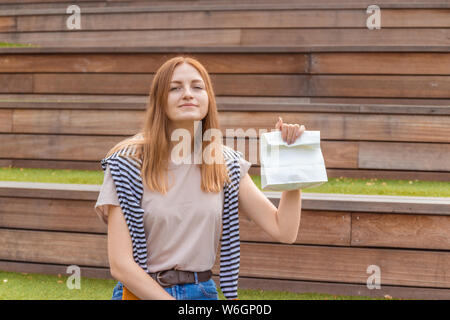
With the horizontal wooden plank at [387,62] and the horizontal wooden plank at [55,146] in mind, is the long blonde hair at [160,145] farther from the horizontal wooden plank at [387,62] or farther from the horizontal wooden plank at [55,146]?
the horizontal wooden plank at [387,62]

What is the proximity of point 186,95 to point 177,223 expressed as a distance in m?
0.29

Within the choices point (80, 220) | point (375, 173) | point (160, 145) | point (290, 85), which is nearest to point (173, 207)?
point (160, 145)

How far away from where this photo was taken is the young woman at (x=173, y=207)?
3.62 ft

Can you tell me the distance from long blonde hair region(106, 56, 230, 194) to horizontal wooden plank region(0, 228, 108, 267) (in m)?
0.89

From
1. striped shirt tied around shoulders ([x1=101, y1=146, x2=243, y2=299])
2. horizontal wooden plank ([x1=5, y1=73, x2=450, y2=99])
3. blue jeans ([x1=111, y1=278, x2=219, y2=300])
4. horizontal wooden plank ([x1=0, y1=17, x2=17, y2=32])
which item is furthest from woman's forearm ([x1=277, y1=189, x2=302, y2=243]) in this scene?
horizontal wooden plank ([x1=0, y1=17, x2=17, y2=32])

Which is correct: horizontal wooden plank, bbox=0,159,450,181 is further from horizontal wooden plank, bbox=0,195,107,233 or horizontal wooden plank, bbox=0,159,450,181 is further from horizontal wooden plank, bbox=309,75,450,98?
horizontal wooden plank, bbox=309,75,450,98

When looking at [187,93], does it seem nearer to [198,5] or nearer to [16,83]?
[16,83]

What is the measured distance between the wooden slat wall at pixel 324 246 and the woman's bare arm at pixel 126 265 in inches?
32.3

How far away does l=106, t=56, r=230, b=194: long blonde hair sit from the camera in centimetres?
113

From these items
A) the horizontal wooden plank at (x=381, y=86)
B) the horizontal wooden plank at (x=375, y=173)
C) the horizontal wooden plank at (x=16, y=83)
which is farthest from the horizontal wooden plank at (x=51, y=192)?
the horizontal wooden plank at (x=381, y=86)

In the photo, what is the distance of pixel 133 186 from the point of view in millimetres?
1111

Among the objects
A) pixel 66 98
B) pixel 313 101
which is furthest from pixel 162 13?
pixel 313 101

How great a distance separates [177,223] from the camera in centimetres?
112

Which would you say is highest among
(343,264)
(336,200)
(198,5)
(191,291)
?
(198,5)
